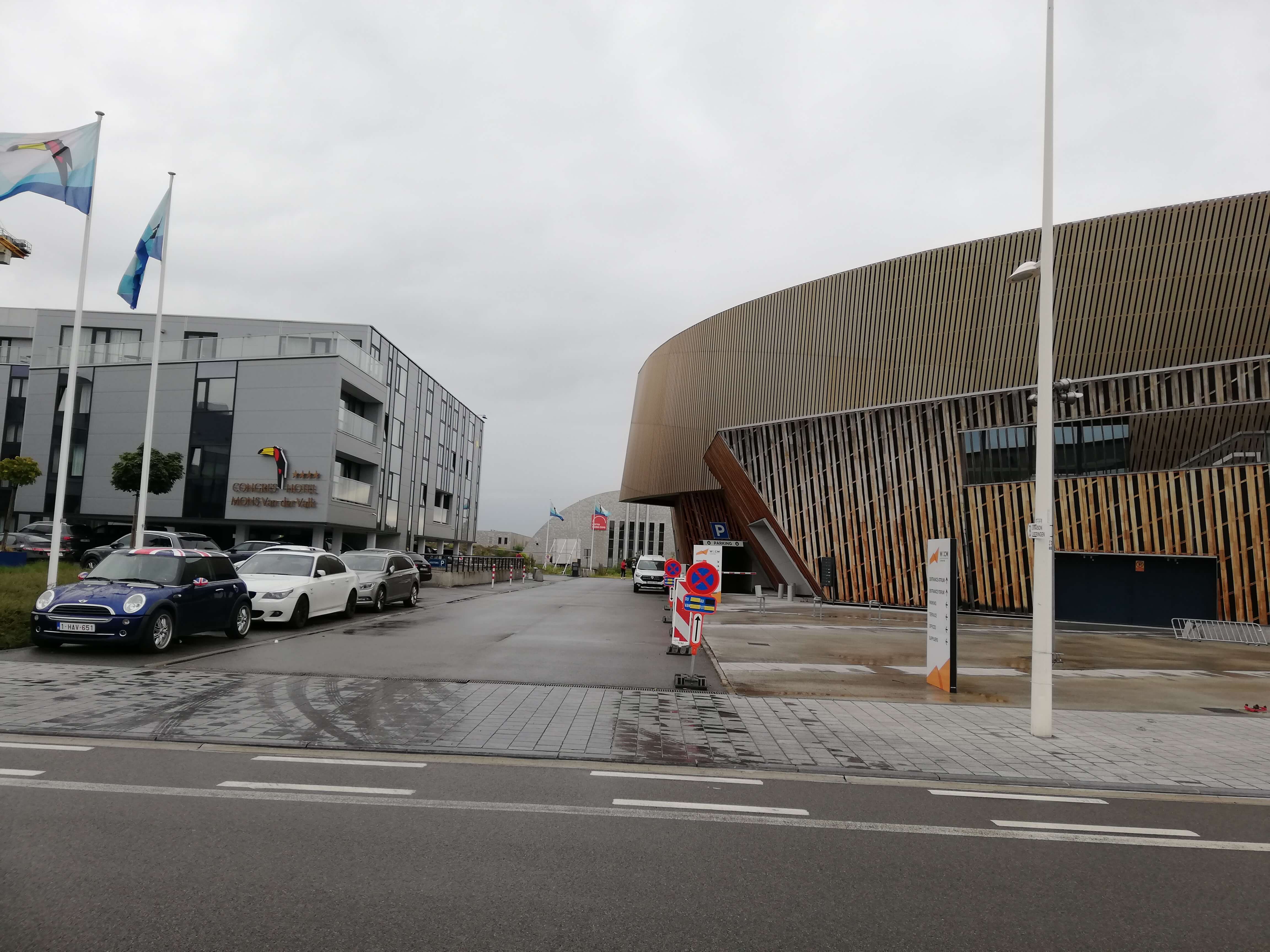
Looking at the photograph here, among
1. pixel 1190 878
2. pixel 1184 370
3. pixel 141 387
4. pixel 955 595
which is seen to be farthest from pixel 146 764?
pixel 141 387

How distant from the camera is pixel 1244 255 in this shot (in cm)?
2319

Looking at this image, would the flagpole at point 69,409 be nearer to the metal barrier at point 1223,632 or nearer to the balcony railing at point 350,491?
the balcony railing at point 350,491

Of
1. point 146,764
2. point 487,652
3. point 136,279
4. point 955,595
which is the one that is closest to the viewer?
point 146,764

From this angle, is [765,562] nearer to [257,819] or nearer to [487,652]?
[487,652]

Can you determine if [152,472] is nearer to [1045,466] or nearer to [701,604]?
[701,604]

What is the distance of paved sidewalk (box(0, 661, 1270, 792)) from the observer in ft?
23.7

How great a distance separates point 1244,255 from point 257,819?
27520 mm

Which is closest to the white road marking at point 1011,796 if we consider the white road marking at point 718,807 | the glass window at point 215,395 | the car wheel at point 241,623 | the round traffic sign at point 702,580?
the white road marking at point 718,807

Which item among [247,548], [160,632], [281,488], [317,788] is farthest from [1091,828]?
[281,488]

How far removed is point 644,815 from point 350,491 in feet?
125

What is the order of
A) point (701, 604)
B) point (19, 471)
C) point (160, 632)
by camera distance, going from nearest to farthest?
point (701, 604) → point (160, 632) → point (19, 471)

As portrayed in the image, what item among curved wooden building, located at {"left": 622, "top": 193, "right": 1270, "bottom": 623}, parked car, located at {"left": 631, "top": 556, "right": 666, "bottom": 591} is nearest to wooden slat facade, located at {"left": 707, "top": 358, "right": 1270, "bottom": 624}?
curved wooden building, located at {"left": 622, "top": 193, "right": 1270, "bottom": 623}

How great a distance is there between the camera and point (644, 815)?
5586 millimetres

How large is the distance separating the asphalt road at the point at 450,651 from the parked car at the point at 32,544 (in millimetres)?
15843
